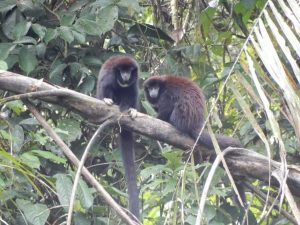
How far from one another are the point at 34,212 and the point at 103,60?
5.83 ft

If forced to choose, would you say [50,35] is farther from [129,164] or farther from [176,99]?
[176,99]

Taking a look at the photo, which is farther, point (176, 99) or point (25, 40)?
point (176, 99)

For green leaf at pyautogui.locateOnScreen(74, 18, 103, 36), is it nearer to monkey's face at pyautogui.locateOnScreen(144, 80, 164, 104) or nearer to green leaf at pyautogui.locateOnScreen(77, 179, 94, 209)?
monkey's face at pyautogui.locateOnScreen(144, 80, 164, 104)

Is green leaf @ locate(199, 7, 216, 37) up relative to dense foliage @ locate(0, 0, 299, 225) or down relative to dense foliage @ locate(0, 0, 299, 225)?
up

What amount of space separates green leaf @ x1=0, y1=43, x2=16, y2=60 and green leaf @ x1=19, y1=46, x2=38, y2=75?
7 cm

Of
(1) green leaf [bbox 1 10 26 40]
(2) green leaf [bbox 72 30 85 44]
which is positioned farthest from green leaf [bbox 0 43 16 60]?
(2) green leaf [bbox 72 30 85 44]

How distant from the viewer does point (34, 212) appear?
3232mm

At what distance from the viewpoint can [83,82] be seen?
4.50 meters

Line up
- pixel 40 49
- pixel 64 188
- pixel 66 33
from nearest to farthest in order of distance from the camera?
1. pixel 64 188
2. pixel 66 33
3. pixel 40 49

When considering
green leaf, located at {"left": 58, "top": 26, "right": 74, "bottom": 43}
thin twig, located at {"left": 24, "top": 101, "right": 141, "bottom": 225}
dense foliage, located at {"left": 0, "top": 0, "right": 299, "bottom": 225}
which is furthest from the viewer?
green leaf, located at {"left": 58, "top": 26, "right": 74, "bottom": 43}

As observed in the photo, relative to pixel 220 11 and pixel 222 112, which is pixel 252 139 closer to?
pixel 222 112

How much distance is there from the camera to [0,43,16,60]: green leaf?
4.05 meters

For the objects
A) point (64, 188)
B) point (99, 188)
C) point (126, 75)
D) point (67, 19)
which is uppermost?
point (67, 19)

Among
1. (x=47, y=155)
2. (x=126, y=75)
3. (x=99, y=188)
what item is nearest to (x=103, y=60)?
(x=126, y=75)
